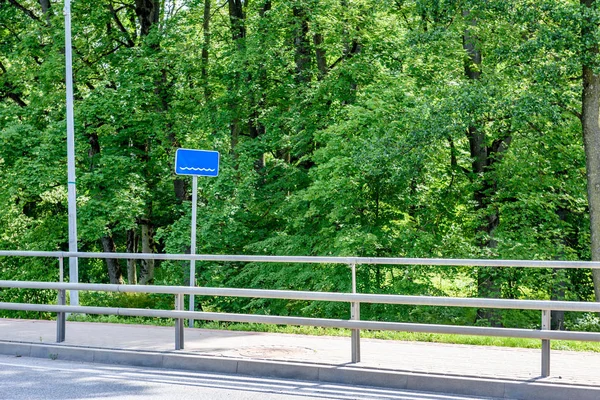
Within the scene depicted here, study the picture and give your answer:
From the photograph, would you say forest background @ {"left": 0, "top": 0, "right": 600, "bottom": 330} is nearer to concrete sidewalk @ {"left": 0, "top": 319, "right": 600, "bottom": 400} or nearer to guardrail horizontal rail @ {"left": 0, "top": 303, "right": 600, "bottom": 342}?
concrete sidewalk @ {"left": 0, "top": 319, "right": 600, "bottom": 400}

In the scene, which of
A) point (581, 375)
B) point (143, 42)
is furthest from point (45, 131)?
point (581, 375)

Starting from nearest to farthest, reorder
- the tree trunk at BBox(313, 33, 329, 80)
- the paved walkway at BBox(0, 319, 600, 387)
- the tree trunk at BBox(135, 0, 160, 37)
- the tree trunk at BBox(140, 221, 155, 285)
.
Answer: the paved walkway at BBox(0, 319, 600, 387)
the tree trunk at BBox(313, 33, 329, 80)
the tree trunk at BBox(135, 0, 160, 37)
the tree trunk at BBox(140, 221, 155, 285)

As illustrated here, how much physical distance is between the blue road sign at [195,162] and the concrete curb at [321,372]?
4.09 m

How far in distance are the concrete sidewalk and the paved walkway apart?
0.01m

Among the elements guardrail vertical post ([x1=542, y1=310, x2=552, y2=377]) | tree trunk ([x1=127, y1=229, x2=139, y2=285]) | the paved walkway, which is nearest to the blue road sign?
the paved walkway

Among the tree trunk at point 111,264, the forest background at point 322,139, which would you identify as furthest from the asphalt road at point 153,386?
the tree trunk at point 111,264

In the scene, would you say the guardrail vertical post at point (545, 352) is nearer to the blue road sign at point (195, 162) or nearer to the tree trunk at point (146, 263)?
the blue road sign at point (195, 162)

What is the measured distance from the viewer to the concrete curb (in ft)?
24.2

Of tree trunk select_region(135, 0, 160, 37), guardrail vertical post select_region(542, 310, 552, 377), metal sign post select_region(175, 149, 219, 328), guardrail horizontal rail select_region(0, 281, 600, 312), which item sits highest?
tree trunk select_region(135, 0, 160, 37)

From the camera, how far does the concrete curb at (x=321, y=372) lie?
739cm

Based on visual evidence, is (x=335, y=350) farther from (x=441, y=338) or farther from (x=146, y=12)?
(x=146, y=12)

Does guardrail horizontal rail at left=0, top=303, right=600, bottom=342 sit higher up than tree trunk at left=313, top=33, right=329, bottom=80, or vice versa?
tree trunk at left=313, top=33, right=329, bottom=80

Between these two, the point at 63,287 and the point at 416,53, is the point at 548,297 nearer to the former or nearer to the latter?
the point at 416,53

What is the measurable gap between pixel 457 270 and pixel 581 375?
11648 mm
